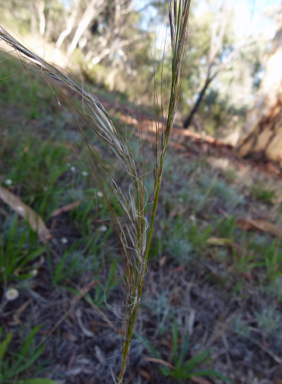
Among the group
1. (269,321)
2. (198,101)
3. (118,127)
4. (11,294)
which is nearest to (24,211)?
(11,294)

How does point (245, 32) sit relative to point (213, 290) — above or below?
above

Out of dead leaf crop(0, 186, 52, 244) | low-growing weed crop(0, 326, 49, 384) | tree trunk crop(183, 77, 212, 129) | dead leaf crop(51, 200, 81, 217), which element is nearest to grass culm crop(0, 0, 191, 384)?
low-growing weed crop(0, 326, 49, 384)

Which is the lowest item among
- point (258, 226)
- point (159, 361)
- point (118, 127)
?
point (159, 361)

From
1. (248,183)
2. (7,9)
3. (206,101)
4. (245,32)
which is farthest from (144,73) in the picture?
(248,183)

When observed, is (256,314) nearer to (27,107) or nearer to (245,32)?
(27,107)

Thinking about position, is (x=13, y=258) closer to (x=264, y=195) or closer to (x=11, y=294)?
(x=11, y=294)

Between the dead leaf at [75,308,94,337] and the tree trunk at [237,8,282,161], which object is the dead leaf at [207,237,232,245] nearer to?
the dead leaf at [75,308,94,337]

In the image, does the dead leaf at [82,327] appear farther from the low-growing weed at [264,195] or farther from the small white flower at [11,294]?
the low-growing weed at [264,195]
